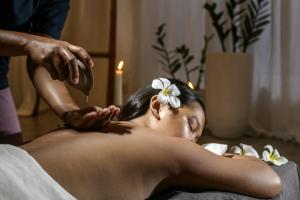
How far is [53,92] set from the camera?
1358mm

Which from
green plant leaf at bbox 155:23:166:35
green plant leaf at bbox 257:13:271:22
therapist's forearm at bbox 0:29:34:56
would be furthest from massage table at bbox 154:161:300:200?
green plant leaf at bbox 155:23:166:35

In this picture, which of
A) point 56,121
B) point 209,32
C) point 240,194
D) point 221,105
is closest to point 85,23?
point 56,121

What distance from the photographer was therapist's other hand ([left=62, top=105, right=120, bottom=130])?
1112mm

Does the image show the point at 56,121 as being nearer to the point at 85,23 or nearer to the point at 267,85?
the point at 85,23

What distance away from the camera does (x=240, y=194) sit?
110 cm

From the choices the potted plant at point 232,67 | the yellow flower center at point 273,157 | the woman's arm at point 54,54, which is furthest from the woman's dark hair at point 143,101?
the potted plant at point 232,67

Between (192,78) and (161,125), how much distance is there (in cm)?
228

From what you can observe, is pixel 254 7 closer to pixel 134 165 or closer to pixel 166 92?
pixel 166 92

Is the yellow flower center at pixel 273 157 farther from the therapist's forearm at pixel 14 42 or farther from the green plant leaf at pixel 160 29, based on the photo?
the green plant leaf at pixel 160 29

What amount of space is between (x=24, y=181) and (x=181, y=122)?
1.72 feet

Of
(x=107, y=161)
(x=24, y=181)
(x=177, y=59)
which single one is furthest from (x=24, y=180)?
(x=177, y=59)

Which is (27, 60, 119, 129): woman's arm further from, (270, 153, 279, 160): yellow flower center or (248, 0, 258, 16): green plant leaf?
(248, 0, 258, 16): green plant leaf

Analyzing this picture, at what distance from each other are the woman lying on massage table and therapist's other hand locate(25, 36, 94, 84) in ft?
0.56

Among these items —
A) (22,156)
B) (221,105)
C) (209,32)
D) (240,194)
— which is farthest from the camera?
(209,32)
